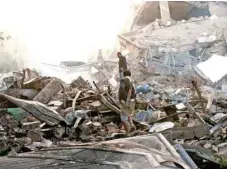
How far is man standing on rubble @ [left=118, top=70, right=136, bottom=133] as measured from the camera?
970 centimetres

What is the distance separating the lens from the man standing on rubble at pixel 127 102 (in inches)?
382

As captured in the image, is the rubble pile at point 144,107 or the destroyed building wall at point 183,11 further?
the destroyed building wall at point 183,11

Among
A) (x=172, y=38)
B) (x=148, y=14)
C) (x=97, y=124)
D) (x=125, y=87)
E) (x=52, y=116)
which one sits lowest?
(x=97, y=124)

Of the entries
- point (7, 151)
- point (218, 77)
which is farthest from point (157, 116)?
point (218, 77)

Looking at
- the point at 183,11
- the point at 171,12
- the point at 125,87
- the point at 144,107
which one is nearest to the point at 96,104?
the point at 144,107

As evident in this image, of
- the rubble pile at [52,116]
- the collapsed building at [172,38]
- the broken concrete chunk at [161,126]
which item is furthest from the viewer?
the collapsed building at [172,38]

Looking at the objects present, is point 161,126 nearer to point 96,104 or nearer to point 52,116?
point 96,104

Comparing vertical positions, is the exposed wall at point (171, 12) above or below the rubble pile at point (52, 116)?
above

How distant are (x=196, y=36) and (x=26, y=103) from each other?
31.1 feet

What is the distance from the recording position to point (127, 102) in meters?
9.80

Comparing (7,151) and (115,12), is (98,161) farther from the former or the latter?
(115,12)

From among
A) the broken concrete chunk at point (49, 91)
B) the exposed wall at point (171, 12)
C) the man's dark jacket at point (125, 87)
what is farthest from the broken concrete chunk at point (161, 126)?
the exposed wall at point (171, 12)

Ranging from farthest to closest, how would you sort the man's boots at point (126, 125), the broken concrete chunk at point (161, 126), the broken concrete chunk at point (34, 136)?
the man's boots at point (126, 125) < the broken concrete chunk at point (161, 126) < the broken concrete chunk at point (34, 136)

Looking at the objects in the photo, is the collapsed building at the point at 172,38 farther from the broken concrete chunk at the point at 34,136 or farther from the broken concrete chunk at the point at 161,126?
the broken concrete chunk at the point at 34,136
